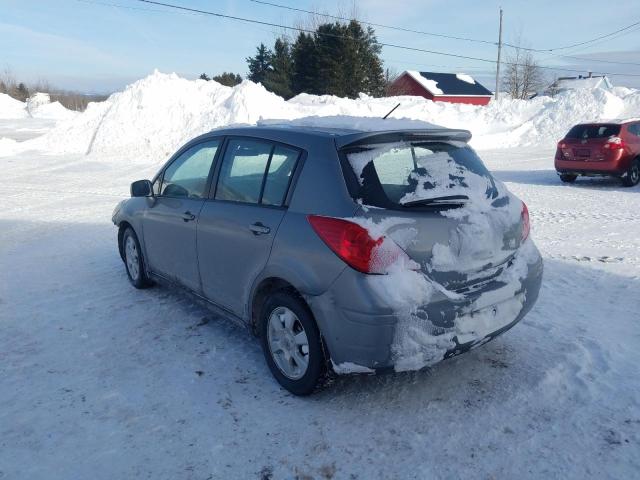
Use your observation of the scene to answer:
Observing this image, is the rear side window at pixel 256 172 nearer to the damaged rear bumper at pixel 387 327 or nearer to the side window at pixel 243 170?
the side window at pixel 243 170

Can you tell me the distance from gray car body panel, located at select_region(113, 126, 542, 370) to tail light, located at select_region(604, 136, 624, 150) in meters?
10.0

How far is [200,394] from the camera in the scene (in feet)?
11.3

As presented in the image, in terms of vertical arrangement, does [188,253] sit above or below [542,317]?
above

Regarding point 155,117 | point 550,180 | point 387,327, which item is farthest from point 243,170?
point 155,117

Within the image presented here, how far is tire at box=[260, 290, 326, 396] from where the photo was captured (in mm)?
3178

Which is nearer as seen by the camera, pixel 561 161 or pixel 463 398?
pixel 463 398

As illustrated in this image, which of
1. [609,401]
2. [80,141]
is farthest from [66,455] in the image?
[80,141]

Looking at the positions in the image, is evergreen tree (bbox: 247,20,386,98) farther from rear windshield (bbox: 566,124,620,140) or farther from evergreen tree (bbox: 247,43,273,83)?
rear windshield (bbox: 566,124,620,140)

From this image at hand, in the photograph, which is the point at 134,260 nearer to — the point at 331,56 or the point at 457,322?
the point at 457,322

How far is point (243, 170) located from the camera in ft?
13.0

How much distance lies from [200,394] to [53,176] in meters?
13.8

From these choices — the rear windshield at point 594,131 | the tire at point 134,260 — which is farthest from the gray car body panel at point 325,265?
the rear windshield at point 594,131

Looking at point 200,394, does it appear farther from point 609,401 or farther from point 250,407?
point 609,401

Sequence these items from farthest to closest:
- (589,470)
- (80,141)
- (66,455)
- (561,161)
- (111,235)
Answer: (80,141)
(561,161)
(111,235)
(66,455)
(589,470)
